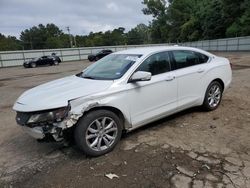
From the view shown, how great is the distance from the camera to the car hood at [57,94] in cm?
358

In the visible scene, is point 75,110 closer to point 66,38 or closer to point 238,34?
point 238,34

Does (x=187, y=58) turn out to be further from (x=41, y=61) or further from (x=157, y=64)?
(x=41, y=61)

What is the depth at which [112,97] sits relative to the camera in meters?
3.90

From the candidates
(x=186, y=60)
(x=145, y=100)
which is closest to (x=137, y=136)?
(x=145, y=100)

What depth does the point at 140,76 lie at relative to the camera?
13.4ft

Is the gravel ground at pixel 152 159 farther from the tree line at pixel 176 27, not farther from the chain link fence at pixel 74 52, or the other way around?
the tree line at pixel 176 27

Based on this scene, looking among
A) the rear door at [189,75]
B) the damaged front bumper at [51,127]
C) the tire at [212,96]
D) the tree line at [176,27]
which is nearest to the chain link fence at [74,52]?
the tree line at [176,27]

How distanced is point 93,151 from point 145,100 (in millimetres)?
1211

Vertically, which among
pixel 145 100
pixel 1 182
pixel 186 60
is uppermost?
pixel 186 60

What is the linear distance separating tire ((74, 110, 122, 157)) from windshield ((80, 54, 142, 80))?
2.39ft

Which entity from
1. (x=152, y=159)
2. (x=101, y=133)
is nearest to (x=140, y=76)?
(x=101, y=133)

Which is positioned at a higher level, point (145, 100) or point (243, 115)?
point (145, 100)

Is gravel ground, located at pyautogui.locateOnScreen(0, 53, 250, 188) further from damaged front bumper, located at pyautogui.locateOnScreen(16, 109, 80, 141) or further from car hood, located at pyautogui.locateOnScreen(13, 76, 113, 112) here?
car hood, located at pyautogui.locateOnScreen(13, 76, 113, 112)

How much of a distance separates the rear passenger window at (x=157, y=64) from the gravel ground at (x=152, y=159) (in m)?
1.09
